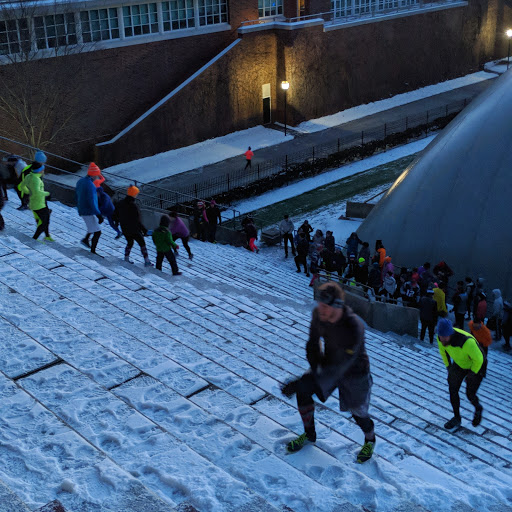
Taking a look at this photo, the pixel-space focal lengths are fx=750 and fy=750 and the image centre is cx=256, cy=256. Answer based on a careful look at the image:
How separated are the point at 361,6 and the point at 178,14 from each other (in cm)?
1324

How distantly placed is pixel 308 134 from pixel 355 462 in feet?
107

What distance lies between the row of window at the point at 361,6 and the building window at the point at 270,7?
157 inches

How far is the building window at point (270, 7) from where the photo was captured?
129 ft

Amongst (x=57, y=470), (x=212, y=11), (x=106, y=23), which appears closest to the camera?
(x=57, y=470)

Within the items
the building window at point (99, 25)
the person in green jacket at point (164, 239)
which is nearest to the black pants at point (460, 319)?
the person in green jacket at point (164, 239)

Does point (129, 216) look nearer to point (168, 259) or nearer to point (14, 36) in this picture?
point (168, 259)

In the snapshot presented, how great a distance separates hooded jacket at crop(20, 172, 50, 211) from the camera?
13.2 m

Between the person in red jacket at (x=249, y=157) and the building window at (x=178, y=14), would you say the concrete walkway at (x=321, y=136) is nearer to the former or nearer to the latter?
the person in red jacket at (x=249, y=157)

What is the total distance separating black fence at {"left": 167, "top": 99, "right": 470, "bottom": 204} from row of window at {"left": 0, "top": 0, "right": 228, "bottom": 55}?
8082 millimetres

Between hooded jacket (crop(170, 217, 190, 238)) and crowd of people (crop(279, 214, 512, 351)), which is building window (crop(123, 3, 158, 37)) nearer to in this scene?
crowd of people (crop(279, 214, 512, 351))

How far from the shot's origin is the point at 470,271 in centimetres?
2048

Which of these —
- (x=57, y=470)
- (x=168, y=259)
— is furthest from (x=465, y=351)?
(x=168, y=259)

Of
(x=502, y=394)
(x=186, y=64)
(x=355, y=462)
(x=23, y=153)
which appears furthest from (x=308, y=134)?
(x=355, y=462)

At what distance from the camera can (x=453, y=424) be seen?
31.1 ft
